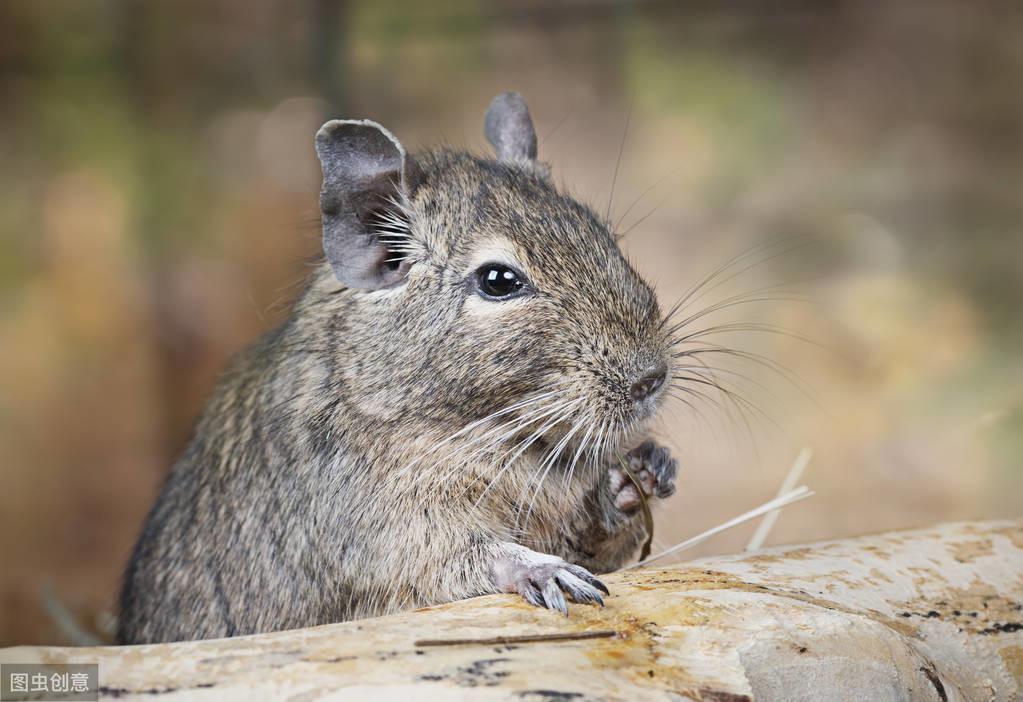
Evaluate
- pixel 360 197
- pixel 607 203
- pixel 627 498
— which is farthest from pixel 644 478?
pixel 607 203

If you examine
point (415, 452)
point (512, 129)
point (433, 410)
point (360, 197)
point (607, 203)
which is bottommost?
point (415, 452)

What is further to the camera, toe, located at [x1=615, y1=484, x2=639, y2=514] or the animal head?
toe, located at [x1=615, y1=484, x2=639, y2=514]

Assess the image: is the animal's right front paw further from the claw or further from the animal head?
the animal head

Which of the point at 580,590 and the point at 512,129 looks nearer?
the point at 580,590

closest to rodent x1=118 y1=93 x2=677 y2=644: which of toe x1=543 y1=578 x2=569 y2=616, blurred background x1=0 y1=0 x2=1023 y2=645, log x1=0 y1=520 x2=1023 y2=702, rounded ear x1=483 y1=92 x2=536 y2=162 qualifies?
toe x1=543 y1=578 x2=569 y2=616

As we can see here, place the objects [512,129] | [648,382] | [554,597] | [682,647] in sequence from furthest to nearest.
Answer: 1. [512,129]
2. [648,382]
3. [554,597]
4. [682,647]

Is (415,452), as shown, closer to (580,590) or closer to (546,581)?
(546,581)

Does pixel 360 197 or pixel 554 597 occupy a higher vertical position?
pixel 360 197
